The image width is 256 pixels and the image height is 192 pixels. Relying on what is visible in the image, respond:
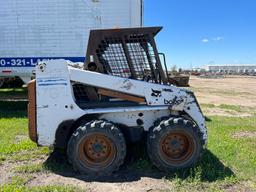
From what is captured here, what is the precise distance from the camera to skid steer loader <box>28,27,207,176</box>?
5.43 meters

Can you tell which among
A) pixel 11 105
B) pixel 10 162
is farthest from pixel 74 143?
pixel 11 105

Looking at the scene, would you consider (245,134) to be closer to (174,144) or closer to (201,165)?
(201,165)

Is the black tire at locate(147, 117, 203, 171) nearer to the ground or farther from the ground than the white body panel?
nearer to the ground

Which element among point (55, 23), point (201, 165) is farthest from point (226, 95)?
point (201, 165)

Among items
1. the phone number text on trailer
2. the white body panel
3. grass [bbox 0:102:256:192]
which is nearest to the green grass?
grass [bbox 0:102:256:192]

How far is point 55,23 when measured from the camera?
11.2m

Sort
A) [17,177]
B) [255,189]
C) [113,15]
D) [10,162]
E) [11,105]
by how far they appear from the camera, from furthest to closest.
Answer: [11,105] → [113,15] → [10,162] → [17,177] → [255,189]

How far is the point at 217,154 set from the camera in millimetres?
6559

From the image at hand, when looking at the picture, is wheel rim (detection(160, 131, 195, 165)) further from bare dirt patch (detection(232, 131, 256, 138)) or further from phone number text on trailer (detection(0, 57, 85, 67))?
phone number text on trailer (detection(0, 57, 85, 67))

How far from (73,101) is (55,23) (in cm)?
625

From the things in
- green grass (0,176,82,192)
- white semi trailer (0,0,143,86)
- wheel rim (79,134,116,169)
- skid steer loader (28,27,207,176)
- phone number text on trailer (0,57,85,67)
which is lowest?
green grass (0,176,82,192)

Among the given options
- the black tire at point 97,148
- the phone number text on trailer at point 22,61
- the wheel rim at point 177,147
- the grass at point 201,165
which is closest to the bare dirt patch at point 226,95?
the phone number text on trailer at point 22,61

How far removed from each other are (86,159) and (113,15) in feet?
21.8

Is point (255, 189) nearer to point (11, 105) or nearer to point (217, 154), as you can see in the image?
point (217, 154)
